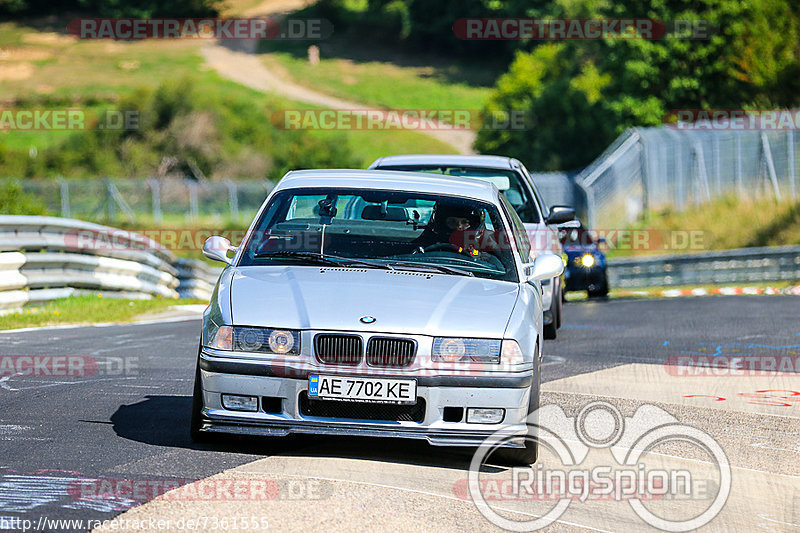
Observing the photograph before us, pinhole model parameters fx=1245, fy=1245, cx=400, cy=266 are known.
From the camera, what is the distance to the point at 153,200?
139 feet

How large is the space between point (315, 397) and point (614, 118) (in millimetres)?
50262

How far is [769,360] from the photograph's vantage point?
448 inches

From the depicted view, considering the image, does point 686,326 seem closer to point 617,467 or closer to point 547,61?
point 617,467

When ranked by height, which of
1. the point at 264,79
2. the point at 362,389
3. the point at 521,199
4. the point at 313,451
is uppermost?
the point at 264,79

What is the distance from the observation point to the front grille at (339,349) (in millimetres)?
6500

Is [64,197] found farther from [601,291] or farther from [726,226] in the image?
[601,291]

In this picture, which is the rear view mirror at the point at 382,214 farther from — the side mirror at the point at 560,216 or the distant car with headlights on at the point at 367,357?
the side mirror at the point at 560,216

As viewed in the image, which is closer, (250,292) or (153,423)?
(250,292)

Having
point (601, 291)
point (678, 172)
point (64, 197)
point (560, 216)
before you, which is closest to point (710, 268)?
point (601, 291)

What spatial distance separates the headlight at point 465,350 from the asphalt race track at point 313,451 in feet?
1.98

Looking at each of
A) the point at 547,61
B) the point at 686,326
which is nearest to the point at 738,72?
the point at 547,61

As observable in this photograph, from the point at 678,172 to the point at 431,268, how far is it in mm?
27627

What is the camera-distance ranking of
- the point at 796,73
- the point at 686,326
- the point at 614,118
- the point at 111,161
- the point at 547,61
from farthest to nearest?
1. the point at 547,61
2. the point at 111,161
3. the point at 614,118
4. the point at 796,73
5. the point at 686,326

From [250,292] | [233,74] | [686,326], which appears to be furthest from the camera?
[233,74]
